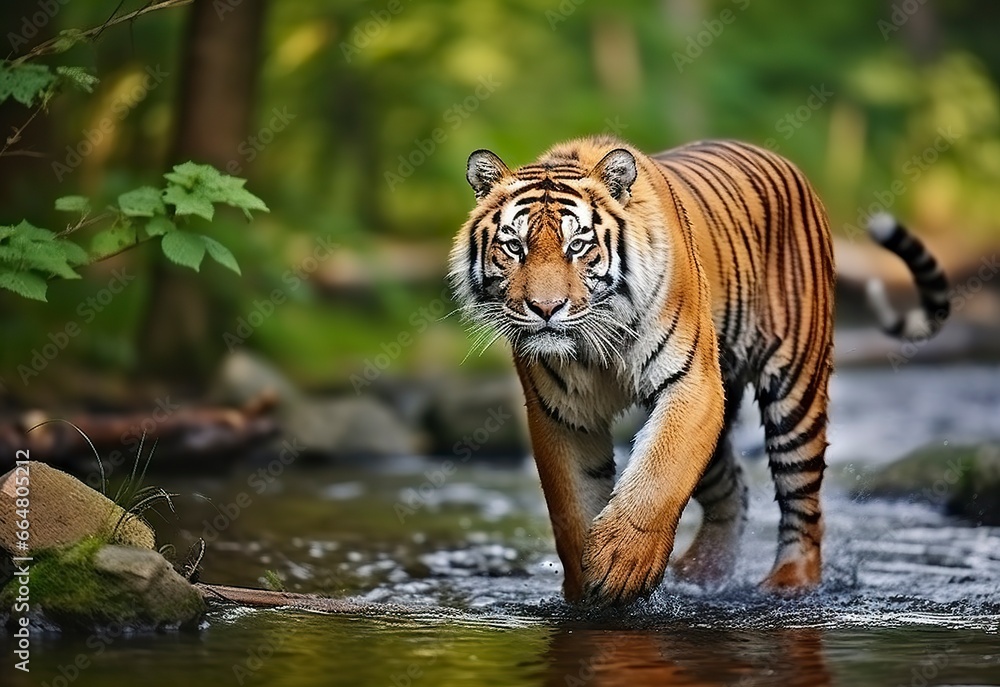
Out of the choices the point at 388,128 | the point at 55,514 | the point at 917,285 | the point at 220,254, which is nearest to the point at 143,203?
the point at 220,254

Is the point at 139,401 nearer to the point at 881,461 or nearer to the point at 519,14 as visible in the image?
the point at 881,461

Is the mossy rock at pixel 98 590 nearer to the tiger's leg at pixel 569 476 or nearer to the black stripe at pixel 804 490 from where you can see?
the tiger's leg at pixel 569 476

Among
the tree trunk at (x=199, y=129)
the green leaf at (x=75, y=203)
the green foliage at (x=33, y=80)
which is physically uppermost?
the tree trunk at (x=199, y=129)

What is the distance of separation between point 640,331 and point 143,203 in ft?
5.35

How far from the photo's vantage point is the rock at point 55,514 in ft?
15.0

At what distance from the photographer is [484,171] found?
4941mm

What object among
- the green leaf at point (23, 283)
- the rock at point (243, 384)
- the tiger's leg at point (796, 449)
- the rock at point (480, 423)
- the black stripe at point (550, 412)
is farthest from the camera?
the rock at point (480, 423)

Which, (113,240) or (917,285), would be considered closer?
(113,240)

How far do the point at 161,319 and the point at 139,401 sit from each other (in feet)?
2.38

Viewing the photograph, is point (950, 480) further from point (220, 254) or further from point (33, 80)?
point (33, 80)

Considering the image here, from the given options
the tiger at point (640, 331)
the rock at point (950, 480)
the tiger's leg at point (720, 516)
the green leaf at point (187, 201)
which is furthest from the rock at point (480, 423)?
the green leaf at point (187, 201)

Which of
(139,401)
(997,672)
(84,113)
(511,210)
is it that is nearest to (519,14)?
(84,113)

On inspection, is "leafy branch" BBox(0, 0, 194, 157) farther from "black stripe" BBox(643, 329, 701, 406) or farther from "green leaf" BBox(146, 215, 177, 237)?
"black stripe" BBox(643, 329, 701, 406)

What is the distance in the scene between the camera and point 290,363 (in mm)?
12219
